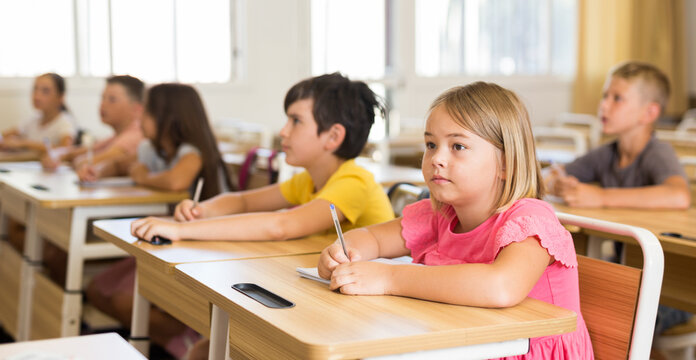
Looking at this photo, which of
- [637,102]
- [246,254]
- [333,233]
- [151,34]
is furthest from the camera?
[151,34]

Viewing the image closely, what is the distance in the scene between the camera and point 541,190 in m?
1.45

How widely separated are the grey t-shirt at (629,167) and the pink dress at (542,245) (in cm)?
118

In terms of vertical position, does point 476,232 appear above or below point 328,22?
below

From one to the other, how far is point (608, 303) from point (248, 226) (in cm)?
81

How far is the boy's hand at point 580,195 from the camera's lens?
238 centimetres

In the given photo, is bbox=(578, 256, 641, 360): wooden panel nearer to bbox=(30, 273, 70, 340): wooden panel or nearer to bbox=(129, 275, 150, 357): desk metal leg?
bbox=(129, 275, 150, 357): desk metal leg

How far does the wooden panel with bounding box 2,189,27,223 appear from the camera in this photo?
3199 millimetres

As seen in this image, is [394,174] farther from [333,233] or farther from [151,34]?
[151,34]

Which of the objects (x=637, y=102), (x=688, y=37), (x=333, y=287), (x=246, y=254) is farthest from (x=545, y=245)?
(x=688, y=37)

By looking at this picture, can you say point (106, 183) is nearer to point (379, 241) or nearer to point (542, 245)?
point (379, 241)

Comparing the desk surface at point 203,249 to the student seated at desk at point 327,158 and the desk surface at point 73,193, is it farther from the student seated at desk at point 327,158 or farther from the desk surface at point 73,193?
the desk surface at point 73,193

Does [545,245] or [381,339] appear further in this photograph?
[545,245]

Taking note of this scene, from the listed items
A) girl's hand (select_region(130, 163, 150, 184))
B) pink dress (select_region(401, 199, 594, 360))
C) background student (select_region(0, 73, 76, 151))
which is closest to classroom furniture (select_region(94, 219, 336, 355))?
pink dress (select_region(401, 199, 594, 360))

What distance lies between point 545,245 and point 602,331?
24 centimetres
